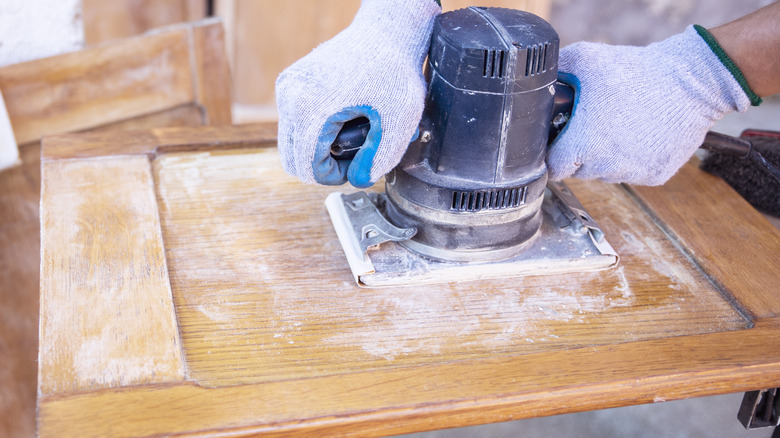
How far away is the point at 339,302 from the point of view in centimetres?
85

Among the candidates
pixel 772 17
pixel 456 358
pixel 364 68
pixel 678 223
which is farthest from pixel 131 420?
pixel 772 17

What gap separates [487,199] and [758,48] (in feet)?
1.35

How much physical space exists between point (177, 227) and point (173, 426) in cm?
37

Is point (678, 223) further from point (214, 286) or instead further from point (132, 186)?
point (132, 186)

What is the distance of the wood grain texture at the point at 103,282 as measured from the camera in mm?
708

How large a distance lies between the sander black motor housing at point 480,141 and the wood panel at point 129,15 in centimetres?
143

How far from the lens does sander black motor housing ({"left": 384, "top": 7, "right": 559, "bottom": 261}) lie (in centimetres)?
78

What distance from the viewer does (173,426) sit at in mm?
Answer: 643

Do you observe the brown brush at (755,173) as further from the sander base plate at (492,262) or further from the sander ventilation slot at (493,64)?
the sander ventilation slot at (493,64)

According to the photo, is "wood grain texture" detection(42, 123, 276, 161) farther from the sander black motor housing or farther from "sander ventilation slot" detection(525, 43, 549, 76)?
"sander ventilation slot" detection(525, 43, 549, 76)

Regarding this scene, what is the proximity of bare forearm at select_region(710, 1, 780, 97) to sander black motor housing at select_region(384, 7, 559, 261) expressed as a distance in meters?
0.26

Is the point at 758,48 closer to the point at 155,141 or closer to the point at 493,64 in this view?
the point at 493,64

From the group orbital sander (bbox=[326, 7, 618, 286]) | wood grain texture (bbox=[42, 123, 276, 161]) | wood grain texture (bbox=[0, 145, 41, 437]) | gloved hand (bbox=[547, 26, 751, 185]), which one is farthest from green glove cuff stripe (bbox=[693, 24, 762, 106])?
wood grain texture (bbox=[0, 145, 41, 437])

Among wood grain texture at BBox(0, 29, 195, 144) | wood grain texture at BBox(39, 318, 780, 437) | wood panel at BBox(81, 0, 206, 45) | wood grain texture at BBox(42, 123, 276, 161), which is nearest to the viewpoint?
wood grain texture at BBox(39, 318, 780, 437)
